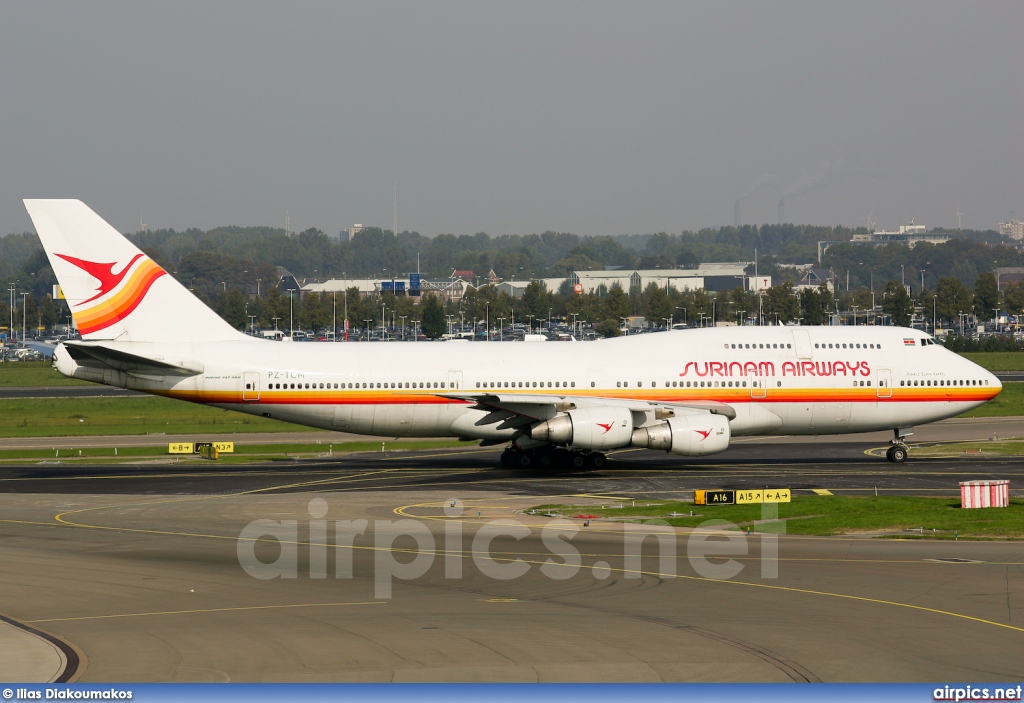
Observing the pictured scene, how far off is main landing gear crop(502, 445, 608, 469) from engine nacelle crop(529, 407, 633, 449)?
310 centimetres

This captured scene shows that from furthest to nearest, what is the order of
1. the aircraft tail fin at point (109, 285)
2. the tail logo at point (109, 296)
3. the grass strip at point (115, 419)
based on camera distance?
the grass strip at point (115, 419) → the tail logo at point (109, 296) → the aircraft tail fin at point (109, 285)

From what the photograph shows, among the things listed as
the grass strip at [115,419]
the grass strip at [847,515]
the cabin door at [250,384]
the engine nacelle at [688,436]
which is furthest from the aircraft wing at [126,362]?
the grass strip at [115,419]

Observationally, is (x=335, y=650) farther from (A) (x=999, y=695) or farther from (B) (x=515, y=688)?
(A) (x=999, y=695)

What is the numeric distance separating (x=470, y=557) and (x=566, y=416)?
18.0m

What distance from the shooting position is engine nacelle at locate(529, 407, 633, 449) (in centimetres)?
4475

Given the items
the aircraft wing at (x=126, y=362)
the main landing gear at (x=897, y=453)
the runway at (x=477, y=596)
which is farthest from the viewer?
the main landing gear at (x=897, y=453)

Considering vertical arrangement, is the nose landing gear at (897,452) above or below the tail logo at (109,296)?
below

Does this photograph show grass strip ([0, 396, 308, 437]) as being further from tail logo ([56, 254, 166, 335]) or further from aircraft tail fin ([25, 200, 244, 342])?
tail logo ([56, 254, 166, 335])

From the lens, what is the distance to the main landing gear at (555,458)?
48.1 metres

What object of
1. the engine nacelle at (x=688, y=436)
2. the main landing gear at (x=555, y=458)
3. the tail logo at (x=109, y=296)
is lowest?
the main landing gear at (x=555, y=458)

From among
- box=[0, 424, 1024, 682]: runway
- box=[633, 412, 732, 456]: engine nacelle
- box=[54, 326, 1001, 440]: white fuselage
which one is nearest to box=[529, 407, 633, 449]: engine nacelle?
box=[633, 412, 732, 456]: engine nacelle

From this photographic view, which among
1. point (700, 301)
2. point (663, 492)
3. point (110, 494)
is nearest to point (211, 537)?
point (110, 494)

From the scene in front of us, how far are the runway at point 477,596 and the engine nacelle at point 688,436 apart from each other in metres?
4.35

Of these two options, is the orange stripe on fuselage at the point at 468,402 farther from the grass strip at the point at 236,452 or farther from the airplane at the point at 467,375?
the grass strip at the point at 236,452
